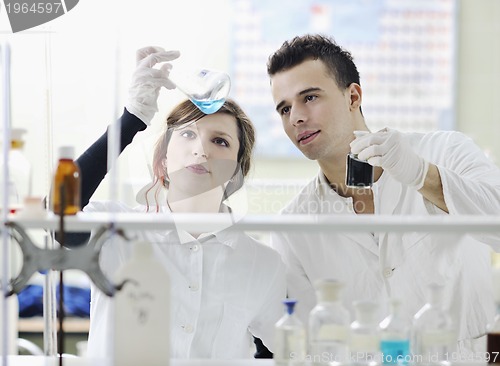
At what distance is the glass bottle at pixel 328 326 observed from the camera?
3.80 feet

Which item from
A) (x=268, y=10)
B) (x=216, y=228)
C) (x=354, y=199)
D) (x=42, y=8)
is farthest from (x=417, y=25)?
(x=216, y=228)

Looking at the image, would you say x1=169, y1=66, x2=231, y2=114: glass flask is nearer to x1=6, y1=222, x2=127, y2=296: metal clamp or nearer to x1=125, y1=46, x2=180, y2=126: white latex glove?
x1=125, y1=46, x2=180, y2=126: white latex glove

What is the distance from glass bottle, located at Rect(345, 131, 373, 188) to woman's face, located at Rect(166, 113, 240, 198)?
0.33 metres

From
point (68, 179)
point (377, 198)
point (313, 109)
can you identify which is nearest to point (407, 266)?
point (377, 198)

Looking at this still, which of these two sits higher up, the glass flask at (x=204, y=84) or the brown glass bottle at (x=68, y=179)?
the glass flask at (x=204, y=84)

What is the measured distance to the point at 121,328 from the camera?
45.4 inches

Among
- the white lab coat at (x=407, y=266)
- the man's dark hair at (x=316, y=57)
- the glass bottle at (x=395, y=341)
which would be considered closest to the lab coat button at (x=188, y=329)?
the white lab coat at (x=407, y=266)

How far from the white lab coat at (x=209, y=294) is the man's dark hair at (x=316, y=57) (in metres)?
0.52

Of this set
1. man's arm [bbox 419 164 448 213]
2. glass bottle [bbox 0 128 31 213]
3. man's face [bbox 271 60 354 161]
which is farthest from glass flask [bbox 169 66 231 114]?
man's arm [bbox 419 164 448 213]

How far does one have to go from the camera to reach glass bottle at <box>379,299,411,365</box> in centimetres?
119

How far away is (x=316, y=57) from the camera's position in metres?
1.98

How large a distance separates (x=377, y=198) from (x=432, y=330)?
0.82 m

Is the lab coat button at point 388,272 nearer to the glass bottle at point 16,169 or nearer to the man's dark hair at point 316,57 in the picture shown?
the man's dark hair at point 316,57

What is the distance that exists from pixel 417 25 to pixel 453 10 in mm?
222
